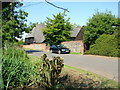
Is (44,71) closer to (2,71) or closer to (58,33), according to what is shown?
(2,71)

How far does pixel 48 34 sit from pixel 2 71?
753 inches

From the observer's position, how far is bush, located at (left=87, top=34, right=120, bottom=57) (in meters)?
13.1

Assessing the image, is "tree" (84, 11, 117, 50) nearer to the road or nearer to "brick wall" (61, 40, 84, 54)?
"brick wall" (61, 40, 84, 54)

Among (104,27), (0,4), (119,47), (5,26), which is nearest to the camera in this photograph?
(0,4)

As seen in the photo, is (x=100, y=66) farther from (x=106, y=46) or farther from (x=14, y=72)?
(x=106, y=46)

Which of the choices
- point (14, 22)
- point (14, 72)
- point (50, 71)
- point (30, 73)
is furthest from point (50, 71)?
point (14, 22)

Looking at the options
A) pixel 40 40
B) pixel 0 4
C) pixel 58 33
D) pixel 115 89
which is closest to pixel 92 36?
pixel 58 33

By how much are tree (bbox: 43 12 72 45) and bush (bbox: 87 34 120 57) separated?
7527 mm

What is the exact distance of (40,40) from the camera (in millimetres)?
32000

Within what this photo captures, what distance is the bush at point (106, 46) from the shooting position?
1313cm

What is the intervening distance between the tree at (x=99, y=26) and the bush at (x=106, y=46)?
0.72 m

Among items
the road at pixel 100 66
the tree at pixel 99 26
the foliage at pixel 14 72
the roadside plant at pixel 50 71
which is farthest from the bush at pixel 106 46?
the foliage at pixel 14 72

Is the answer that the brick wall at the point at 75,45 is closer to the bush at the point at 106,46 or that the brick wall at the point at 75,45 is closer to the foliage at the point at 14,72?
the bush at the point at 106,46

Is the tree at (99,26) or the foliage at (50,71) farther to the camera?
the tree at (99,26)
